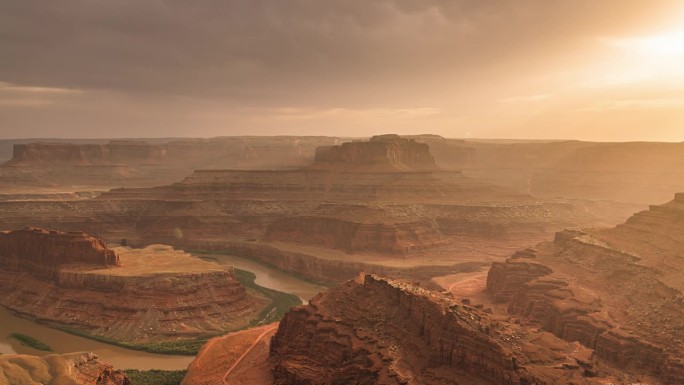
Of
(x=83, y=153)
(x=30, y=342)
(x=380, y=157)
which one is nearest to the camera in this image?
(x=30, y=342)

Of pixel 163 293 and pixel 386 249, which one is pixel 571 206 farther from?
pixel 163 293

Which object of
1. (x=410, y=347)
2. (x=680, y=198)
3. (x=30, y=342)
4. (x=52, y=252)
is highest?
(x=680, y=198)

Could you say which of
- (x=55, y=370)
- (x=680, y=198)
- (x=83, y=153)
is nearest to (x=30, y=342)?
(x=55, y=370)

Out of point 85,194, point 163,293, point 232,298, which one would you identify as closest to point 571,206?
point 232,298

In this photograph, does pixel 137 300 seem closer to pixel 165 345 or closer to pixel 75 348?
pixel 165 345

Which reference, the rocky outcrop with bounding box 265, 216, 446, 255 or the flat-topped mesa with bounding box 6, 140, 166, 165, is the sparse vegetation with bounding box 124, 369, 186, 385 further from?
the flat-topped mesa with bounding box 6, 140, 166, 165

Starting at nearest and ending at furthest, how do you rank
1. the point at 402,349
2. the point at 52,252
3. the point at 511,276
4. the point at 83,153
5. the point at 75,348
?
the point at 402,349, the point at 75,348, the point at 511,276, the point at 52,252, the point at 83,153

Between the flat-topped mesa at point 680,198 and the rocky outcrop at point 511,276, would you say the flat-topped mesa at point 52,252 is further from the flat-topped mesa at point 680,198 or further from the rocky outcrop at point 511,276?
the flat-topped mesa at point 680,198
